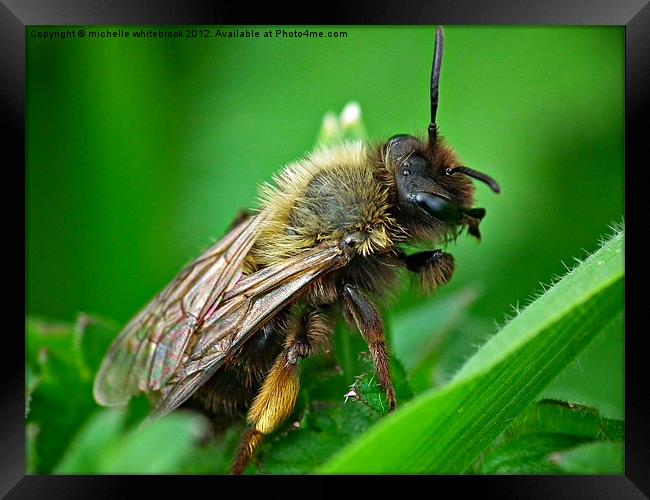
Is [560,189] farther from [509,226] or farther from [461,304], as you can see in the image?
[461,304]

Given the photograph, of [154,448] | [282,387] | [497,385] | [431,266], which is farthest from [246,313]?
[497,385]

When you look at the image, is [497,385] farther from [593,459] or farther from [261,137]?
[261,137]

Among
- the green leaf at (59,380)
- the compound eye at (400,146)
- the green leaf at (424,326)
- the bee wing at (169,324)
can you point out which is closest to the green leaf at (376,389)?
the green leaf at (424,326)

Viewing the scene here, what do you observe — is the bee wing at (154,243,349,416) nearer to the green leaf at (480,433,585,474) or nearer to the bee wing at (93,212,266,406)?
the bee wing at (93,212,266,406)

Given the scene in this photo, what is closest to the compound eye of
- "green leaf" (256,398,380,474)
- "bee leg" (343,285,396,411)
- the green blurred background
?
"bee leg" (343,285,396,411)
